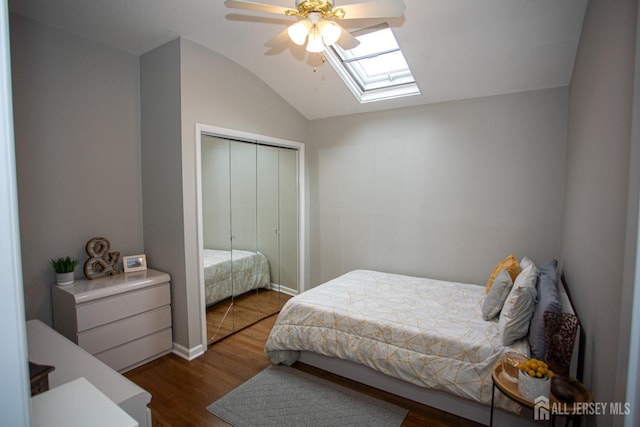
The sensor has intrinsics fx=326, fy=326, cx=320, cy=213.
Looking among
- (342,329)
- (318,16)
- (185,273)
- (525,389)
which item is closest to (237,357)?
(185,273)

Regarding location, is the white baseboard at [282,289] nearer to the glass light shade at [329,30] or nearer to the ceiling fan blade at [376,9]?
the glass light shade at [329,30]

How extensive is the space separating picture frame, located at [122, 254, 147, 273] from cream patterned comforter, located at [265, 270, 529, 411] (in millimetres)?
1494

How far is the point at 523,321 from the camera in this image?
2082mm

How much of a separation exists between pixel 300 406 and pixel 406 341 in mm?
904

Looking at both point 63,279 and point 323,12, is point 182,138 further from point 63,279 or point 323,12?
point 323,12

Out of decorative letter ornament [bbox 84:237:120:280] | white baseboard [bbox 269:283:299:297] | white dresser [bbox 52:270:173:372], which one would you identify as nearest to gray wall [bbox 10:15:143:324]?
decorative letter ornament [bbox 84:237:120:280]

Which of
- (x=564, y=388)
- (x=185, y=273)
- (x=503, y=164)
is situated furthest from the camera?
(x=503, y=164)

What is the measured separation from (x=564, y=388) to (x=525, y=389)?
0.17 meters

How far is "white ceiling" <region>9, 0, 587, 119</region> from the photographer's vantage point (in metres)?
2.38

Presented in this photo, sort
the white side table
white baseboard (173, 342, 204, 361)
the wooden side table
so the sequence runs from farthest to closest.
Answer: white baseboard (173, 342, 204, 361) < the wooden side table < the white side table

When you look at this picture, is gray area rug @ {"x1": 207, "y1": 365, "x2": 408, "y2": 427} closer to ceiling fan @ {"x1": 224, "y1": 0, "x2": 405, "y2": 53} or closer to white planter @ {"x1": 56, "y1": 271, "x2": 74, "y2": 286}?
white planter @ {"x1": 56, "y1": 271, "x2": 74, "y2": 286}

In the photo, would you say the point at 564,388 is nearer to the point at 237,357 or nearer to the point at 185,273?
the point at 237,357

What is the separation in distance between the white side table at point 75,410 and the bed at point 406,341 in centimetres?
180

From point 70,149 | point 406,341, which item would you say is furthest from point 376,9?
point 70,149
